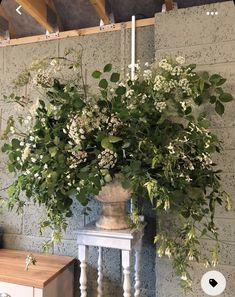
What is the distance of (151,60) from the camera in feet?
5.86

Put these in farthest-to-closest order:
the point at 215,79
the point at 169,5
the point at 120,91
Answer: the point at 169,5 → the point at 215,79 → the point at 120,91

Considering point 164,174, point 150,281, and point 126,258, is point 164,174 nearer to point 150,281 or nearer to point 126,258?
point 126,258

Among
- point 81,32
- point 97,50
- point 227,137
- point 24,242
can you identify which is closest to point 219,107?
point 227,137

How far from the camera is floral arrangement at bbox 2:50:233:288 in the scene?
3.82ft

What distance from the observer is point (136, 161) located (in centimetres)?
117

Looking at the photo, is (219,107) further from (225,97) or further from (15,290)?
(15,290)

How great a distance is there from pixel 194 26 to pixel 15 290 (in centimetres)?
170

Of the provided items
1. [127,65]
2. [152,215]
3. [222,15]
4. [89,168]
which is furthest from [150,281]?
[222,15]

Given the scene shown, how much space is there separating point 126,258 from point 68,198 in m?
0.40

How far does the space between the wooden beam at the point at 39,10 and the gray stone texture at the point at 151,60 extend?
0.43ft

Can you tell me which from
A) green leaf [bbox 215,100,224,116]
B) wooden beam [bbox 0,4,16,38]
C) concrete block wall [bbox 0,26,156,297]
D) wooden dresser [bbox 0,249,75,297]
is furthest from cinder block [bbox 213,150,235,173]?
wooden beam [bbox 0,4,16,38]

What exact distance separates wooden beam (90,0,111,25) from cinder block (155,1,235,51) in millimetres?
362

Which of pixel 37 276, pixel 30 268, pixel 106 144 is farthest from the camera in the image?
pixel 30 268

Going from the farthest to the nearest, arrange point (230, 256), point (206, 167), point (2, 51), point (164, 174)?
point (2, 51)
point (230, 256)
point (206, 167)
point (164, 174)
